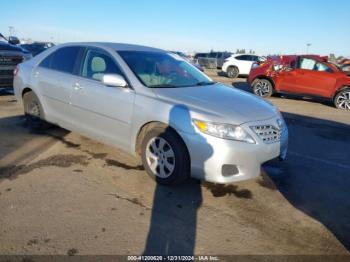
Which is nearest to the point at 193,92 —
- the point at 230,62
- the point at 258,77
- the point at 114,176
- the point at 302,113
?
the point at 114,176

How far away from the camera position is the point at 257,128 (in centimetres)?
389

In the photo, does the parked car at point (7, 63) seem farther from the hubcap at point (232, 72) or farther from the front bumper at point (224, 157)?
the hubcap at point (232, 72)

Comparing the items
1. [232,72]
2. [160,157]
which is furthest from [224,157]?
[232,72]

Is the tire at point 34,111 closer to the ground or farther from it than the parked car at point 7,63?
closer to the ground

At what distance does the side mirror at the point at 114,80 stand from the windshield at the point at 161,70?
23 cm

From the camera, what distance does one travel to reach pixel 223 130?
372cm

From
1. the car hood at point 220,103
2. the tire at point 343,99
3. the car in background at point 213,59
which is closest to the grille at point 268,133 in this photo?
the car hood at point 220,103

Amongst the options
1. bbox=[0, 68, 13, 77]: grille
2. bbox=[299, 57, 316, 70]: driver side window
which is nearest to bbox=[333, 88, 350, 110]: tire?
→ bbox=[299, 57, 316, 70]: driver side window

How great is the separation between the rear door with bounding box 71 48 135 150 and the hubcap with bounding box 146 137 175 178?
0.40 meters

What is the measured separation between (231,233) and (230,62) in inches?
824

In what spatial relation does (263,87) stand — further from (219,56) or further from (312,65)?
(219,56)

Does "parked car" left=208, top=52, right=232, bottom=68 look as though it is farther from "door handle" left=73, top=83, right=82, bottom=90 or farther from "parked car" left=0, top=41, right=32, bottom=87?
"door handle" left=73, top=83, right=82, bottom=90

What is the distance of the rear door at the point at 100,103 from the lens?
175 inches

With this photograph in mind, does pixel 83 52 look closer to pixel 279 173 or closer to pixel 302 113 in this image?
pixel 279 173
